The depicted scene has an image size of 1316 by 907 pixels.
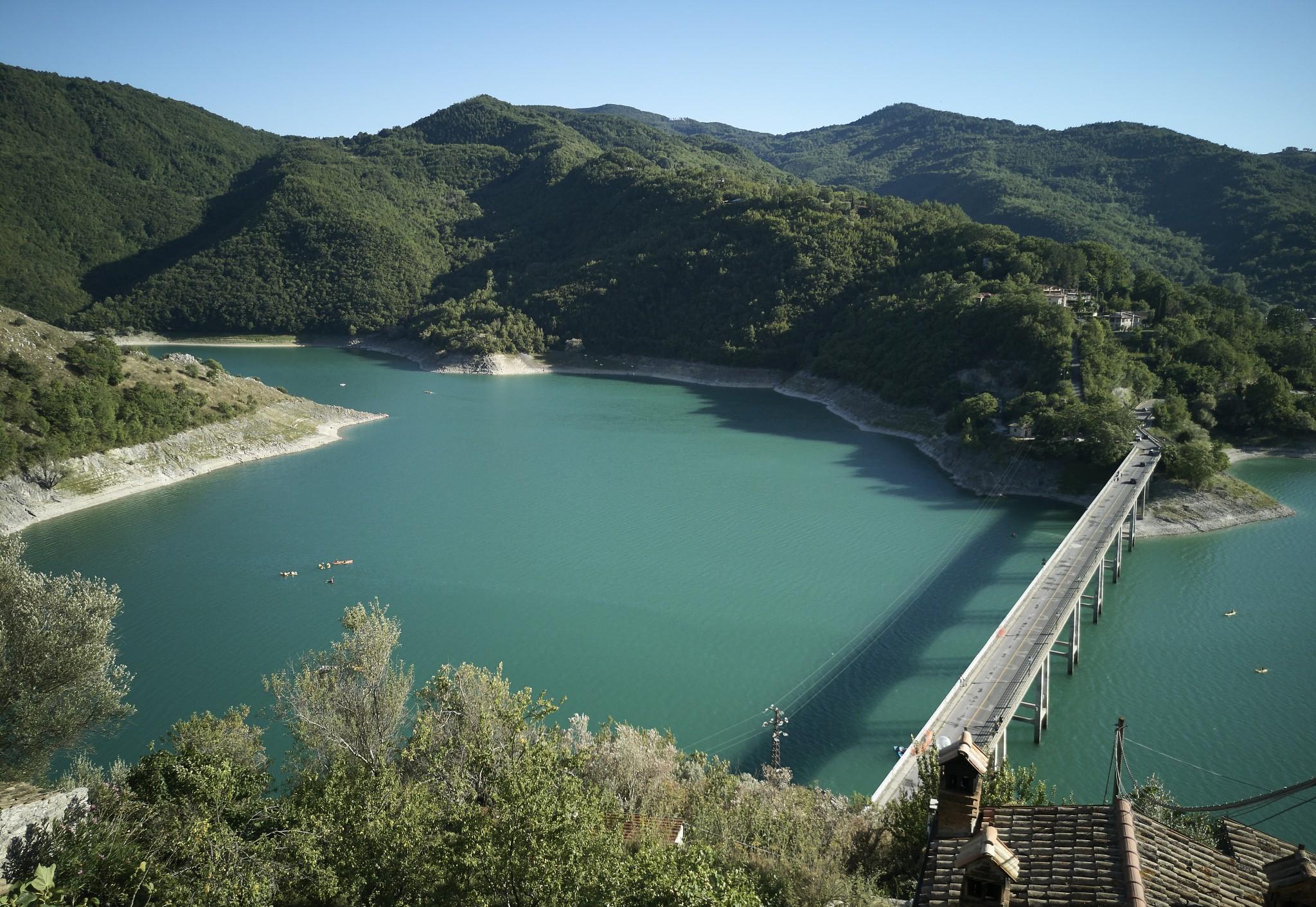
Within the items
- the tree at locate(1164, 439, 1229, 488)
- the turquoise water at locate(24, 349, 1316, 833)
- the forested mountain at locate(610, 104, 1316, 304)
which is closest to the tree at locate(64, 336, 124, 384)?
the turquoise water at locate(24, 349, 1316, 833)

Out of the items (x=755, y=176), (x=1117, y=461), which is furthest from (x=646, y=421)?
(x=755, y=176)

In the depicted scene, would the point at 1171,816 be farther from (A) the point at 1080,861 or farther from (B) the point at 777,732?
(A) the point at 1080,861

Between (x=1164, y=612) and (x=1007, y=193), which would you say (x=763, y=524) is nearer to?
(x=1164, y=612)

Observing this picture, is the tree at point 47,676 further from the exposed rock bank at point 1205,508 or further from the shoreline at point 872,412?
the shoreline at point 872,412

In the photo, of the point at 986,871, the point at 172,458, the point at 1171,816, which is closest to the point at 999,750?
the point at 1171,816

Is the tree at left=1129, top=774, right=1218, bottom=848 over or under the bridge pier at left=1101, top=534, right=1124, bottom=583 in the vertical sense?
over

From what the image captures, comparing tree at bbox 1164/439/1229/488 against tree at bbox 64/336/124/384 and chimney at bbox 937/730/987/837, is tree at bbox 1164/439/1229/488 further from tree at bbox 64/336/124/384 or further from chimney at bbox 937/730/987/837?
tree at bbox 64/336/124/384
